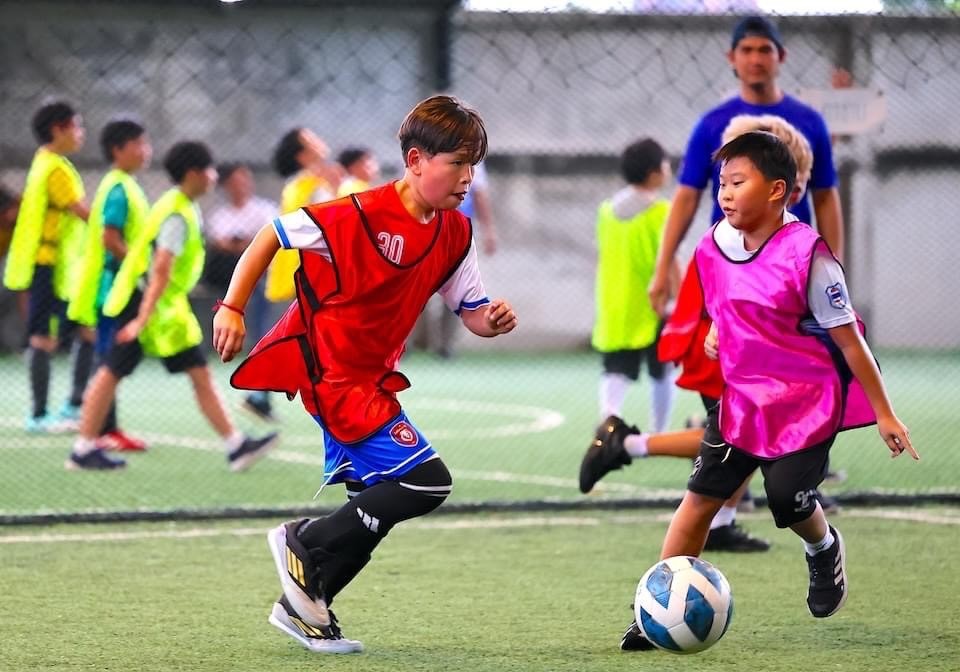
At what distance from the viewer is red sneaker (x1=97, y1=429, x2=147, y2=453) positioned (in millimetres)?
9156

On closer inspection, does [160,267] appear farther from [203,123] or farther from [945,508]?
[203,123]

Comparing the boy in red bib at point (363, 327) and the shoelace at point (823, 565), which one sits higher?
the boy in red bib at point (363, 327)

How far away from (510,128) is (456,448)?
25.3ft

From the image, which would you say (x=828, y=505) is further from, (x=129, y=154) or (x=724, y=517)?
(x=129, y=154)

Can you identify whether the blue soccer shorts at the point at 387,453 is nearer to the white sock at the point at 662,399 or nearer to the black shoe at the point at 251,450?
the black shoe at the point at 251,450

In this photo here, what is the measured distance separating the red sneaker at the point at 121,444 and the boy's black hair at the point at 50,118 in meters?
1.85

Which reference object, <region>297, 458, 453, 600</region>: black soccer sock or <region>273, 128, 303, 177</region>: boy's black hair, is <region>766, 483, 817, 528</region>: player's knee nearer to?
<region>297, 458, 453, 600</region>: black soccer sock

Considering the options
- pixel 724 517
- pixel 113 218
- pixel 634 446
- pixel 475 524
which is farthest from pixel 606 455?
pixel 113 218

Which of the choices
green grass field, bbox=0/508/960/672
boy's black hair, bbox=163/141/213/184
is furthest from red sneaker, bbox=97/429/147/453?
green grass field, bbox=0/508/960/672

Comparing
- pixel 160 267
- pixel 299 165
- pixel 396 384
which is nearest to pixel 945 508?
pixel 396 384

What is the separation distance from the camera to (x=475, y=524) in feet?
21.7

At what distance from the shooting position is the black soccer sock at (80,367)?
10492mm

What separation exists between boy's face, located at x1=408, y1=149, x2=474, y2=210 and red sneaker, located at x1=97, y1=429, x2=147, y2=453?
17.8 feet

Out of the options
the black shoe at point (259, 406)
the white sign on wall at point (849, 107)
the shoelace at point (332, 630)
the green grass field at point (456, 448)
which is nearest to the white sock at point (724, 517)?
the green grass field at point (456, 448)
